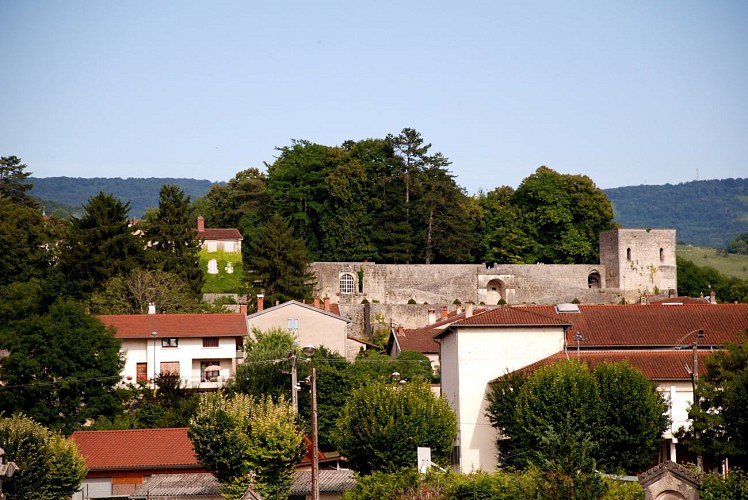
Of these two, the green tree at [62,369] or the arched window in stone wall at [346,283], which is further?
the arched window in stone wall at [346,283]

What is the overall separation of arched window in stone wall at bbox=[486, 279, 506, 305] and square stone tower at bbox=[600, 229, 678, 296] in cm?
721

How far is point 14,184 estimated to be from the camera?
107 metres

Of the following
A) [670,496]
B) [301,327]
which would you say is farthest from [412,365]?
[670,496]

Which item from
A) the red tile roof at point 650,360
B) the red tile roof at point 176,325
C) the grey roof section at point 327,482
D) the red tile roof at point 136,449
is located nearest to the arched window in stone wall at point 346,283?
the red tile roof at point 176,325

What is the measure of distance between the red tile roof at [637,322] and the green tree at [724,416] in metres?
7.63

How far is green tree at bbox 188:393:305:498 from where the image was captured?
37031 mm

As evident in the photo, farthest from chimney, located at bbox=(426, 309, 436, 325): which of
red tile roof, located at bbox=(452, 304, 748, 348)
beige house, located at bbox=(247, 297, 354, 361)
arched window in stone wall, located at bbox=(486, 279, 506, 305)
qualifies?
red tile roof, located at bbox=(452, 304, 748, 348)

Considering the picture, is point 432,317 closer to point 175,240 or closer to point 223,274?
point 223,274

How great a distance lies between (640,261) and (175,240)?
31423mm

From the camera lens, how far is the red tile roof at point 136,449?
42.6 metres

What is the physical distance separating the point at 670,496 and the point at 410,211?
59717 mm

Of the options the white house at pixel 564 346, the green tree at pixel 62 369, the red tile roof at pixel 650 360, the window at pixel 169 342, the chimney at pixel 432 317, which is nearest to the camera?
the red tile roof at pixel 650 360

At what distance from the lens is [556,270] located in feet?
284

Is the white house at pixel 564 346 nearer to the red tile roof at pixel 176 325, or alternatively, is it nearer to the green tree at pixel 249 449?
the green tree at pixel 249 449
